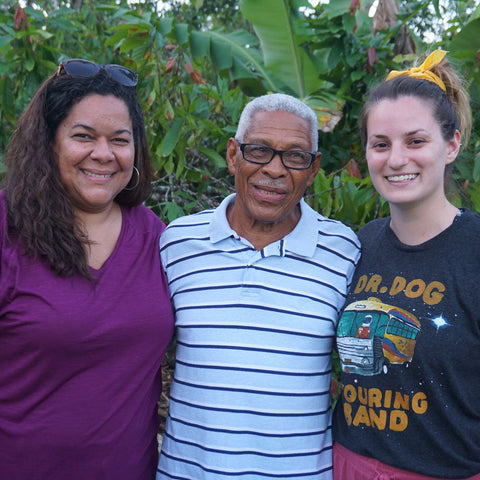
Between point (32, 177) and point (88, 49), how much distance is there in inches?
120

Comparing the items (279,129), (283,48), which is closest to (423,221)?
(279,129)

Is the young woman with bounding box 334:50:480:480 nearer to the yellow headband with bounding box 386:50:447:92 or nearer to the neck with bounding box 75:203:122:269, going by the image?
the yellow headband with bounding box 386:50:447:92

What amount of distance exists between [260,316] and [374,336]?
0.41 m

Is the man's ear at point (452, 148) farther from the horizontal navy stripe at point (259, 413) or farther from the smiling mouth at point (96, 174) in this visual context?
the smiling mouth at point (96, 174)

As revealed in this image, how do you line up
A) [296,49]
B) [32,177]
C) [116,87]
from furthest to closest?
1. [296,49]
2. [116,87]
3. [32,177]

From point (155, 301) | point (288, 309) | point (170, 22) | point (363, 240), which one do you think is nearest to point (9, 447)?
point (155, 301)

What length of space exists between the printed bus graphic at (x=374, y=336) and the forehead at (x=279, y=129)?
2.25 ft

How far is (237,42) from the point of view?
4.48 m

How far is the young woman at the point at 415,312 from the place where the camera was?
5.85 ft

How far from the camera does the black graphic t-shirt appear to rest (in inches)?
69.9

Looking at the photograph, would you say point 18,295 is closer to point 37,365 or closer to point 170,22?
point 37,365

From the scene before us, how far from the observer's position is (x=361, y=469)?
1936 millimetres

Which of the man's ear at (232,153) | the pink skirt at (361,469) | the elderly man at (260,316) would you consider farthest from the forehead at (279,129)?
the pink skirt at (361,469)

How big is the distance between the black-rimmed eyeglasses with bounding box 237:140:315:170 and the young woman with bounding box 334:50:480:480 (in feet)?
0.86
